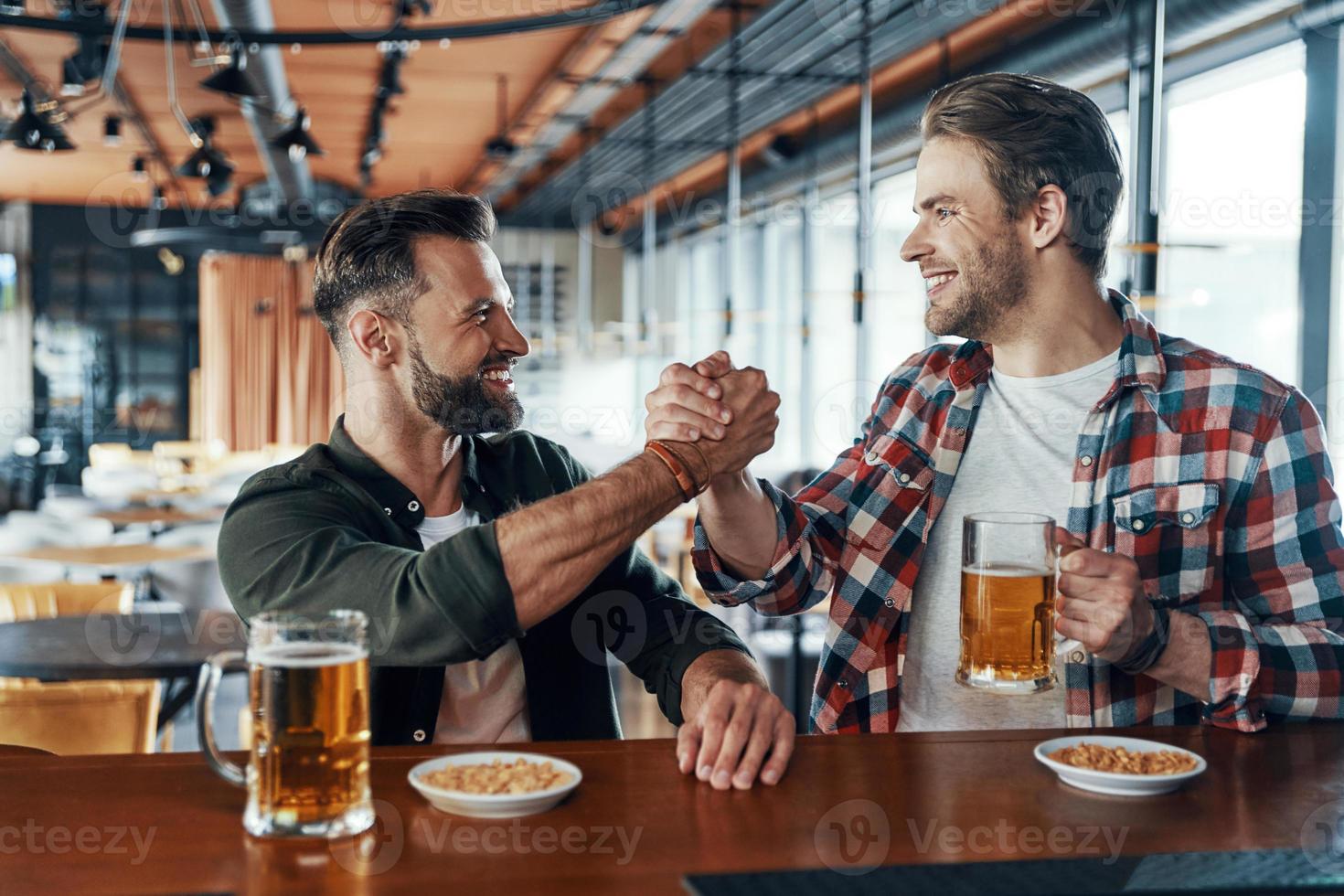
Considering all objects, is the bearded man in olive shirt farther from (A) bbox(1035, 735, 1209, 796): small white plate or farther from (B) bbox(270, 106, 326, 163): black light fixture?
(B) bbox(270, 106, 326, 163): black light fixture

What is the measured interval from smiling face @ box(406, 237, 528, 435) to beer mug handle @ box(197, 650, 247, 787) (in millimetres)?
782

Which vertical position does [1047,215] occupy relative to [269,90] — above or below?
below

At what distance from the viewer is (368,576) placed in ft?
4.91

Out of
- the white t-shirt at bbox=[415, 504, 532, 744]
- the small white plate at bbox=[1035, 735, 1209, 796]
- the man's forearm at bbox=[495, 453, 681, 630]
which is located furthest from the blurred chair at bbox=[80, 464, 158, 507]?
the small white plate at bbox=[1035, 735, 1209, 796]

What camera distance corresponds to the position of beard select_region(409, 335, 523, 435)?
1867 mm

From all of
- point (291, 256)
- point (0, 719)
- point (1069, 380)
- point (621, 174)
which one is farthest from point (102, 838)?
point (621, 174)

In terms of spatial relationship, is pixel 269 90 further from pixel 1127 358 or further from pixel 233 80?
pixel 1127 358

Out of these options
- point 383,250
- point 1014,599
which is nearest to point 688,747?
point 1014,599

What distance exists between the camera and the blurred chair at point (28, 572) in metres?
4.55

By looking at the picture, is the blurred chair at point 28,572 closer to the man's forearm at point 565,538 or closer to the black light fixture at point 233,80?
the black light fixture at point 233,80

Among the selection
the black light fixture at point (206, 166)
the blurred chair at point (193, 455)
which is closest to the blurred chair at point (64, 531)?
the black light fixture at point (206, 166)

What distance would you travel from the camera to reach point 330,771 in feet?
3.55

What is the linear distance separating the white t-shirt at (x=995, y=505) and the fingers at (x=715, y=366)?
0.42m

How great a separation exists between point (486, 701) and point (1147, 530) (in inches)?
37.2
